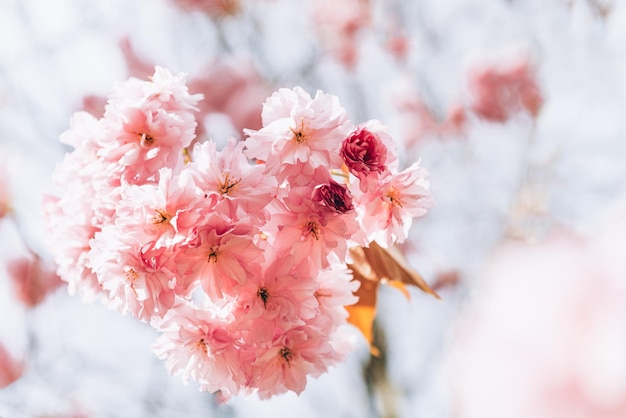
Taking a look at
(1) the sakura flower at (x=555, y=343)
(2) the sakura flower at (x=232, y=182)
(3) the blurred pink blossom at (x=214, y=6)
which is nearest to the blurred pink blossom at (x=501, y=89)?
(3) the blurred pink blossom at (x=214, y=6)

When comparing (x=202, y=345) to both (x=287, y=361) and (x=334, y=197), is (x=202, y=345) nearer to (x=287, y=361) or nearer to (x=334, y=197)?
(x=287, y=361)

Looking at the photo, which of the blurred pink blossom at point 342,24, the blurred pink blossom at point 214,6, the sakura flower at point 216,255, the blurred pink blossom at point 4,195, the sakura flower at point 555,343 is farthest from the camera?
the blurred pink blossom at point 342,24

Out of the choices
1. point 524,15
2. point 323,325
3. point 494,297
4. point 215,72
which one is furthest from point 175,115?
point 524,15

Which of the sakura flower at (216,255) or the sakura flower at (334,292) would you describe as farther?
the sakura flower at (334,292)

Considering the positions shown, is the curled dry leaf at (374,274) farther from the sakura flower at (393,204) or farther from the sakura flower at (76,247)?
the sakura flower at (76,247)

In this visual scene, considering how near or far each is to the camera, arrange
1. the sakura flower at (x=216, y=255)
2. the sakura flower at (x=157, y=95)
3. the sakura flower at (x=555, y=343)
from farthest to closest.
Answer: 1. the sakura flower at (x=157, y=95)
2. the sakura flower at (x=216, y=255)
3. the sakura flower at (x=555, y=343)

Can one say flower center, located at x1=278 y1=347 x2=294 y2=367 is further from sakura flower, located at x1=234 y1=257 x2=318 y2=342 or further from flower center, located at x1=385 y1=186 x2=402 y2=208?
flower center, located at x1=385 y1=186 x2=402 y2=208

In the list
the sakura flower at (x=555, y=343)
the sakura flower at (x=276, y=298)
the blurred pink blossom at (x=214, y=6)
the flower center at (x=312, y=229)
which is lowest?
the blurred pink blossom at (x=214, y=6)

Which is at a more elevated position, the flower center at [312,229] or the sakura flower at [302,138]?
the sakura flower at [302,138]

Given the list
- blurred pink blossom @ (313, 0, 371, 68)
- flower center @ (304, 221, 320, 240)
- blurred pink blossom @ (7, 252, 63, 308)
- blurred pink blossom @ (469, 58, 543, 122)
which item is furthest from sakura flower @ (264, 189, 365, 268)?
blurred pink blossom @ (469, 58, 543, 122)
